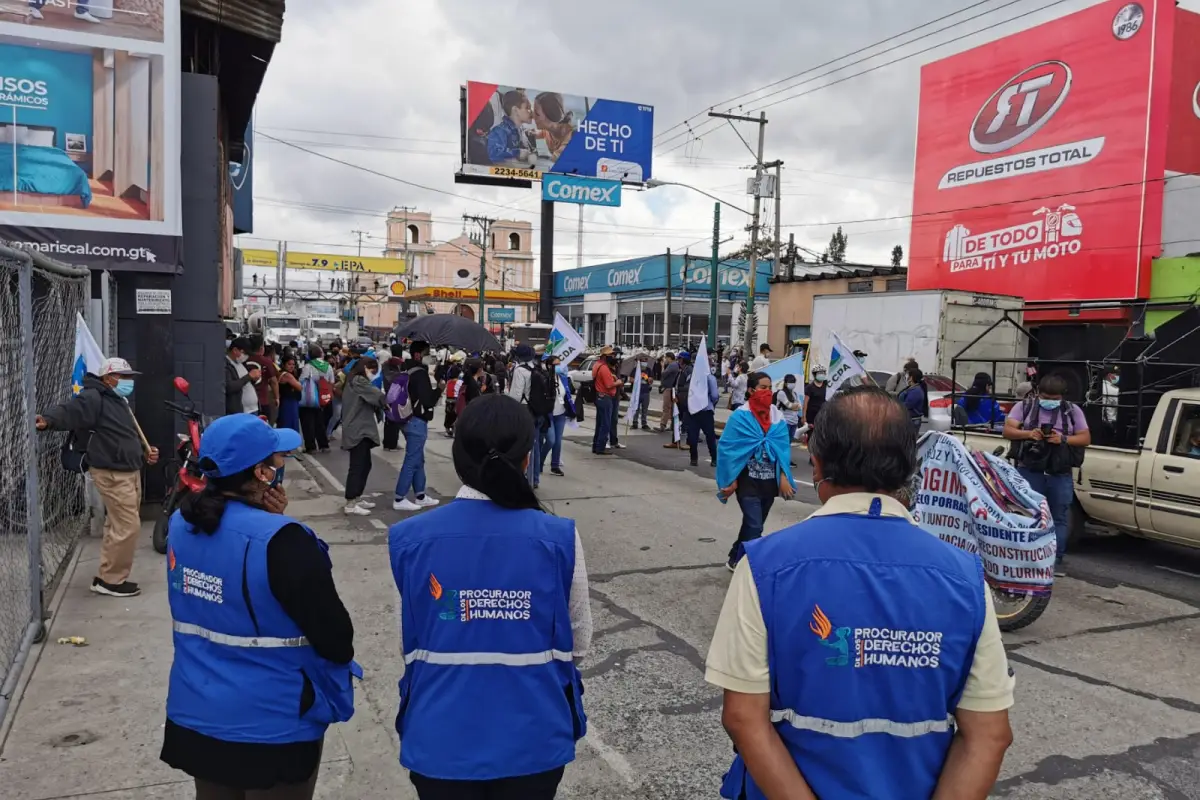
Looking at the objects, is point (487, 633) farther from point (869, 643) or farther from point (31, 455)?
point (31, 455)

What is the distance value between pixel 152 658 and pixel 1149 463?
7.81 meters

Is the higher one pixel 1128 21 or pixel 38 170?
pixel 1128 21

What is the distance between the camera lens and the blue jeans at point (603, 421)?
1469 cm

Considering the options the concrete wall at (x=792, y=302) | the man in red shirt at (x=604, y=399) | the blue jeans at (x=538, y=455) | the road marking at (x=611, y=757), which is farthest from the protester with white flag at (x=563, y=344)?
the concrete wall at (x=792, y=302)

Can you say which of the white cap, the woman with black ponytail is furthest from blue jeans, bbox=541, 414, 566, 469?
the woman with black ponytail

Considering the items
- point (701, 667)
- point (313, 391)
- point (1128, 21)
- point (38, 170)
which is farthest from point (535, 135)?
point (701, 667)

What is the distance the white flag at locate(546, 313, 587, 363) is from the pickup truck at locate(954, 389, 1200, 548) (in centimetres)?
686

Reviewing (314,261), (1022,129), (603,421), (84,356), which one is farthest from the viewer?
(314,261)

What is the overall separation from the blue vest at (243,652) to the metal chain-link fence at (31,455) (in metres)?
2.52

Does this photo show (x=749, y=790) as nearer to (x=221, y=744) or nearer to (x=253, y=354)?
(x=221, y=744)

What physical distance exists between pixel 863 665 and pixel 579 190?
3562 centimetres

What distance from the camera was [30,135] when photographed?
8289mm

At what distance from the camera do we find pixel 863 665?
5.67 feet

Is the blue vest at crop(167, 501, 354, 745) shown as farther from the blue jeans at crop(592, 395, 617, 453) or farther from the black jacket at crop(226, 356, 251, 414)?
the blue jeans at crop(592, 395, 617, 453)
